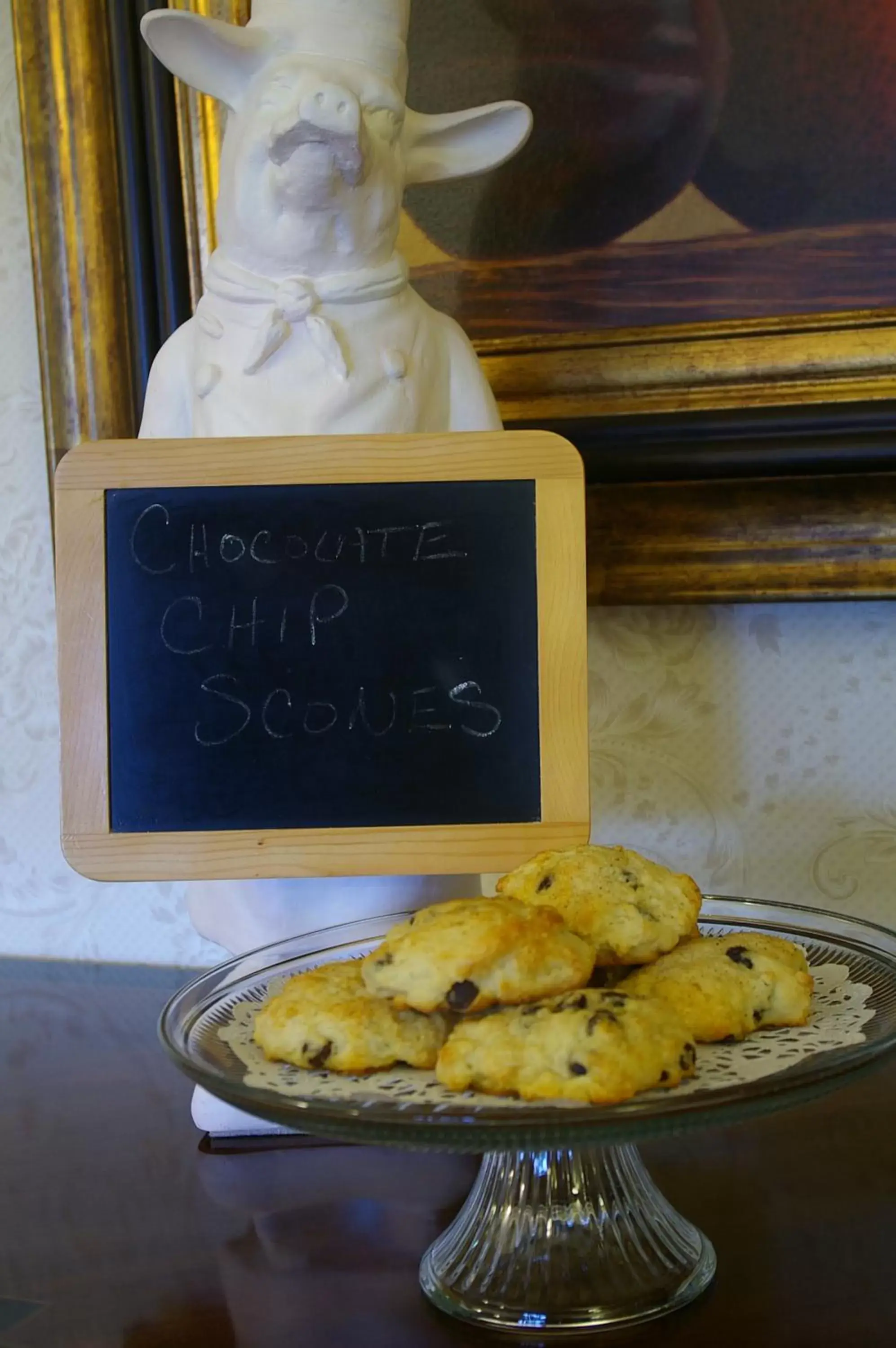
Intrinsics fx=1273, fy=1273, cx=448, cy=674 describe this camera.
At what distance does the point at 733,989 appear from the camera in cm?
56

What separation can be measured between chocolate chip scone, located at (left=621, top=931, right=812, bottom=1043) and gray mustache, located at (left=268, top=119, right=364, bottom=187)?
495 millimetres

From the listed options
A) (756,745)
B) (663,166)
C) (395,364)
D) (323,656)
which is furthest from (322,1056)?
(663,166)

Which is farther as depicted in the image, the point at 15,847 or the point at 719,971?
the point at 15,847

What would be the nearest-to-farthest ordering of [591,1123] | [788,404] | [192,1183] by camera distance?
1. [591,1123]
2. [192,1183]
3. [788,404]

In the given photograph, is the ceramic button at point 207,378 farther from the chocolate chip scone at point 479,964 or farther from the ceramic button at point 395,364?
the chocolate chip scone at point 479,964

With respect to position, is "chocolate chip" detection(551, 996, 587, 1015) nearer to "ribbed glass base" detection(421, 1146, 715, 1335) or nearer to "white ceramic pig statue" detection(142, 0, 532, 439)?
"ribbed glass base" detection(421, 1146, 715, 1335)

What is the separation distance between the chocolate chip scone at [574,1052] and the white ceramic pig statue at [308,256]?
29 centimetres

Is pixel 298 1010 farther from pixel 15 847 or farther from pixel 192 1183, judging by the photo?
pixel 15 847

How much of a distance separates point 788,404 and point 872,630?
0.19 meters

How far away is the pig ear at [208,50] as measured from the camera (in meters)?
0.77

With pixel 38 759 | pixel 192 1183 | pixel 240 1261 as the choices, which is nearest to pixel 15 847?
pixel 38 759

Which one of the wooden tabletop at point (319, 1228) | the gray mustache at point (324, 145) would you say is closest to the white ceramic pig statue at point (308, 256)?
the gray mustache at point (324, 145)

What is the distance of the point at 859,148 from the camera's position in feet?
3.06

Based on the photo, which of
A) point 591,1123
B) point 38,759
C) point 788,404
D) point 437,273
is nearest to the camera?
point 591,1123
